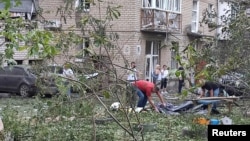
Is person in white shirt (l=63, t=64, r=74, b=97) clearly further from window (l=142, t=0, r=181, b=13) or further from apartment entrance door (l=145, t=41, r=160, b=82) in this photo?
apartment entrance door (l=145, t=41, r=160, b=82)

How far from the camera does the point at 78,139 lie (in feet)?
29.9

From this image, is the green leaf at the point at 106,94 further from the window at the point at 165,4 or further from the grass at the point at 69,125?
the window at the point at 165,4

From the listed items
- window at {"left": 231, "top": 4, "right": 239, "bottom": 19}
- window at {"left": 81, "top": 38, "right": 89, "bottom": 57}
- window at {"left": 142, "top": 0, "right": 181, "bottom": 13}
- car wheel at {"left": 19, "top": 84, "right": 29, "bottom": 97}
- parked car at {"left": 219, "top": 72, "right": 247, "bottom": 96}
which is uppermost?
window at {"left": 142, "top": 0, "right": 181, "bottom": 13}

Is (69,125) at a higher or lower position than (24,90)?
higher

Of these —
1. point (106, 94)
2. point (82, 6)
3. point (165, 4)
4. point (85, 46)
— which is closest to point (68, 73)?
point (85, 46)

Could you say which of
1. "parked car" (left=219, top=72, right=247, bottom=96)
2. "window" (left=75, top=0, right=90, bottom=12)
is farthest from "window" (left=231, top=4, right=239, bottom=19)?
"window" (left=75, top=0, right=90, bottom=12)

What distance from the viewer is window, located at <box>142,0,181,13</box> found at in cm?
3017

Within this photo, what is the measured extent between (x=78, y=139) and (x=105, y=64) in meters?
1.99

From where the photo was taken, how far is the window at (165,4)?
30.2 metres

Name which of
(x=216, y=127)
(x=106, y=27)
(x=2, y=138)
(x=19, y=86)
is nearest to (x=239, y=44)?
(x=106, y=27)

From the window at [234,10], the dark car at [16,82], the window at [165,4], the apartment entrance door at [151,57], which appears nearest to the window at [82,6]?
the window at [234,10]

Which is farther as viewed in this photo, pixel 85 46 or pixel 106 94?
pixel 85 46

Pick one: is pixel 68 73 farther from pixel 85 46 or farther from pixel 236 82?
pixel 236 82

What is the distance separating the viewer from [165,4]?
31531 millimetres
